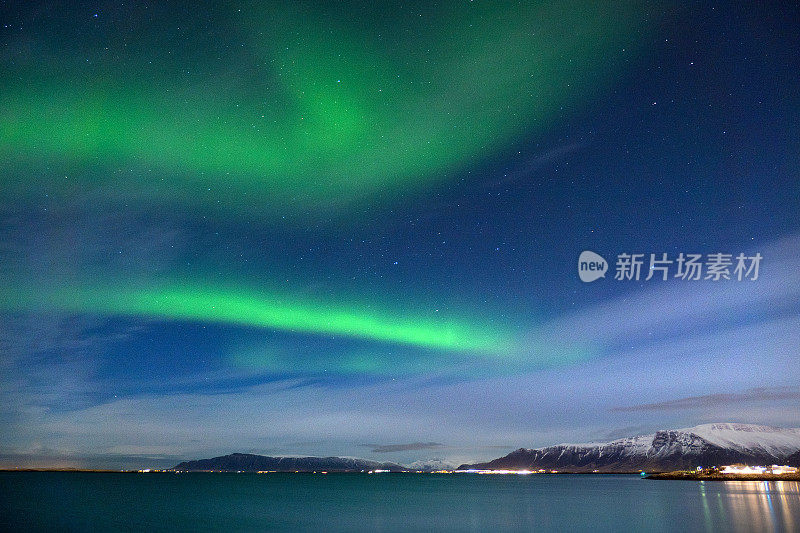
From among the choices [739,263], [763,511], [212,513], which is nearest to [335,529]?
[212,513]

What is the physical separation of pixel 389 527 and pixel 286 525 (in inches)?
504

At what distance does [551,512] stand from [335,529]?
37.1 meters

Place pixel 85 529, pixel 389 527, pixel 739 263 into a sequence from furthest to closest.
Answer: pixel 389 527 < pixel 85 529 < pixel 739 263

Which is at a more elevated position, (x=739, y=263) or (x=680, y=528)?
(x=739, y=263)

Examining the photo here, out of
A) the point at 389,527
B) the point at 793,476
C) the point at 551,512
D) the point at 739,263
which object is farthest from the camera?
the point at 793,476

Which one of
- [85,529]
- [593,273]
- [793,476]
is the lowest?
[793,476]

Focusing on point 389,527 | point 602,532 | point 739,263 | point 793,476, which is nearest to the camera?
point 739,263

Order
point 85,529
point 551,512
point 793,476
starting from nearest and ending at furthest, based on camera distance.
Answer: point 85,529 < point 551,512 < point 793,476

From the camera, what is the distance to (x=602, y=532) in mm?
54375

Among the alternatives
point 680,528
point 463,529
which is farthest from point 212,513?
point 680,528

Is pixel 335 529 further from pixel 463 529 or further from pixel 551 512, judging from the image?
pixel 551 512

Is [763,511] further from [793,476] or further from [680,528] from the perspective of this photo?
[793,476]

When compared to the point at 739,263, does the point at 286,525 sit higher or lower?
lower

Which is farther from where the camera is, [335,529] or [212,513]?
[212,513]
